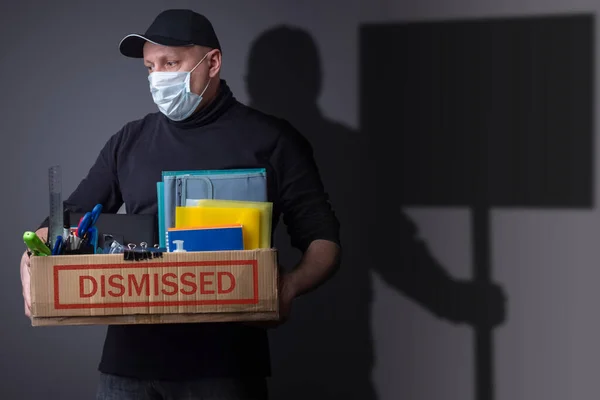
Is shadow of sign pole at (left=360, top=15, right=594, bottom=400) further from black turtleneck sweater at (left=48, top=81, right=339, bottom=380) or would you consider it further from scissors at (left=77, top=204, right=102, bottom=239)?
scissors at (left=77, top=204, right=102, bottom=239)

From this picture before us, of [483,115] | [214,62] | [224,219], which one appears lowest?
[224,219]

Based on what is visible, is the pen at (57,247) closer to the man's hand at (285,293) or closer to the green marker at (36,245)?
the green marker at (36,245)

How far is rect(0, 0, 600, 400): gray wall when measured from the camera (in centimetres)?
200

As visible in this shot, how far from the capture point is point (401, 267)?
206 centimetres

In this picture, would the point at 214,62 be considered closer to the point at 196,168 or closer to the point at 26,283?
the point at 196,168

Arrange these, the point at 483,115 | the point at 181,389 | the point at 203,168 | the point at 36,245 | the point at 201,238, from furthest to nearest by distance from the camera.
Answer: the point at 483,115
the point at 203,168
the point at 181,389
the point at 201,238
the point at 36,245

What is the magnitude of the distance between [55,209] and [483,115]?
1.13 m

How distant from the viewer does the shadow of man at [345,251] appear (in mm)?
2059

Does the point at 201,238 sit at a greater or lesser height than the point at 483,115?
lesser

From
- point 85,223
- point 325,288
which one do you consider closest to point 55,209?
point 85,223

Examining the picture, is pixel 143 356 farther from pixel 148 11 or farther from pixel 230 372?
pixel 148 11

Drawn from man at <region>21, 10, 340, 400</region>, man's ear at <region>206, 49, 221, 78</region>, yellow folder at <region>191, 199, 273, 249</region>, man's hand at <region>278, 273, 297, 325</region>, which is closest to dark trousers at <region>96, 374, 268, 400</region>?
man at <region>21, 10, 340, 400</region>

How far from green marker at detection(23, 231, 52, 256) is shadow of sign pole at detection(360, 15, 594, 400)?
0.98 metres

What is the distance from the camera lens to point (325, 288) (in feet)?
6.82
